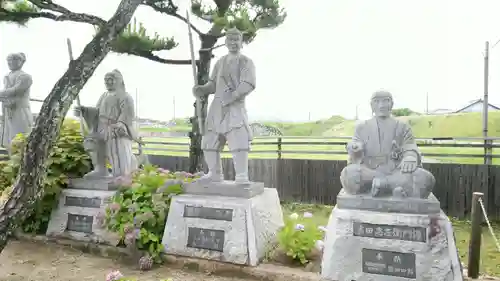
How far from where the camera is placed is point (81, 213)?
467 cm

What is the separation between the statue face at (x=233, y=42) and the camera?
4.25 m

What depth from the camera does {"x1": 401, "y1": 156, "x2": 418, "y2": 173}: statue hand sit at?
3446 mm

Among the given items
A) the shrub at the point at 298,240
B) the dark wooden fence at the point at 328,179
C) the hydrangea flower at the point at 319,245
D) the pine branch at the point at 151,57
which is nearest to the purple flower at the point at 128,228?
the shrub at the point at 298,240

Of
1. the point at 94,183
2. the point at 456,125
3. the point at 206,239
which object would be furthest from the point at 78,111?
the point at 456,125

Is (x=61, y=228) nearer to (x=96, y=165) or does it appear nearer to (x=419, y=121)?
(x=96, y=165)

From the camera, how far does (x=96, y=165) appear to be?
4.99 m

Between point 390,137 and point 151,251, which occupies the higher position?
point 390,137

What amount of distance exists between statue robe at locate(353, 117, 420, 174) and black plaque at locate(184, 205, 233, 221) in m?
1.35

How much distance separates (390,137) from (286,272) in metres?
1.50

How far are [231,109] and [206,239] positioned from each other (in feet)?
4.33

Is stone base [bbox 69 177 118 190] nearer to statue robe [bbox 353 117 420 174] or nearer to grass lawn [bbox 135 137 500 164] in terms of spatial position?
statue robe [bbox 353 117 420 174]

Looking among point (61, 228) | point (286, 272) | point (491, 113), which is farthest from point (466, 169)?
point (61, 228)

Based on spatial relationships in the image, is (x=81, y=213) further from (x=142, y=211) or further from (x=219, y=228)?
(x=219, y=228)

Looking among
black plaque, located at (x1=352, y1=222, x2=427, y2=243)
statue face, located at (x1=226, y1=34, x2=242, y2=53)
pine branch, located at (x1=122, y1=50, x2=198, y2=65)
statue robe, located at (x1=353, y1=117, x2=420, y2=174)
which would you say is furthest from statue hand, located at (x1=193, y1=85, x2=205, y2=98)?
pine branch, located at (x1=122, y1=50, x2=198, y2=65)
